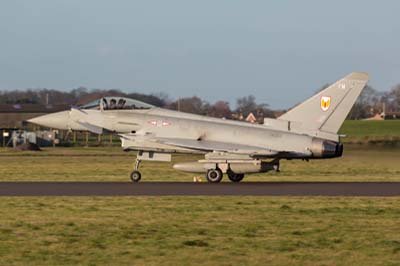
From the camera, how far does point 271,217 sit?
1745 centimetres

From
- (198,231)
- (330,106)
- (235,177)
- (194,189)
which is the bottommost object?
(198,231)

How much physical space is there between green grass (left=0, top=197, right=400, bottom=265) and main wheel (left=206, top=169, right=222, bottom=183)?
6.99m

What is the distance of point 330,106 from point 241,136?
3.01 metres

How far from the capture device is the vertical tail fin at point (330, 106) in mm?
28594

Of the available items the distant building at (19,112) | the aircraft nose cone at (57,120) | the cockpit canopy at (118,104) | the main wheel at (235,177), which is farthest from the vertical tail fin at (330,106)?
the distant building at (19,112)

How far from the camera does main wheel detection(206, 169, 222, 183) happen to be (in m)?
28.5

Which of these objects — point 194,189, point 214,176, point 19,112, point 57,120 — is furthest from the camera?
point 19,112

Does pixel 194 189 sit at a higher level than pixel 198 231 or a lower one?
higher

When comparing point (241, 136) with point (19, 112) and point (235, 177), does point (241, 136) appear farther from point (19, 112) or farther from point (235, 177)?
point (19, 112)

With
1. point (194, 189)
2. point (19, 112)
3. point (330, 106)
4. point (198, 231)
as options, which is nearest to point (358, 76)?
point (330, 106)

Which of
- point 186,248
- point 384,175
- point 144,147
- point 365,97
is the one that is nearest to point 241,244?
point 186,248

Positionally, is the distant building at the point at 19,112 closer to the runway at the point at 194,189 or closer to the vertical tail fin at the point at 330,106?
the vertical tail fin at the point at 330,106

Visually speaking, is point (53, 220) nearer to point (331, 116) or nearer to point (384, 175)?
point (331, 116)

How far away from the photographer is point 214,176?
28.5 meters
